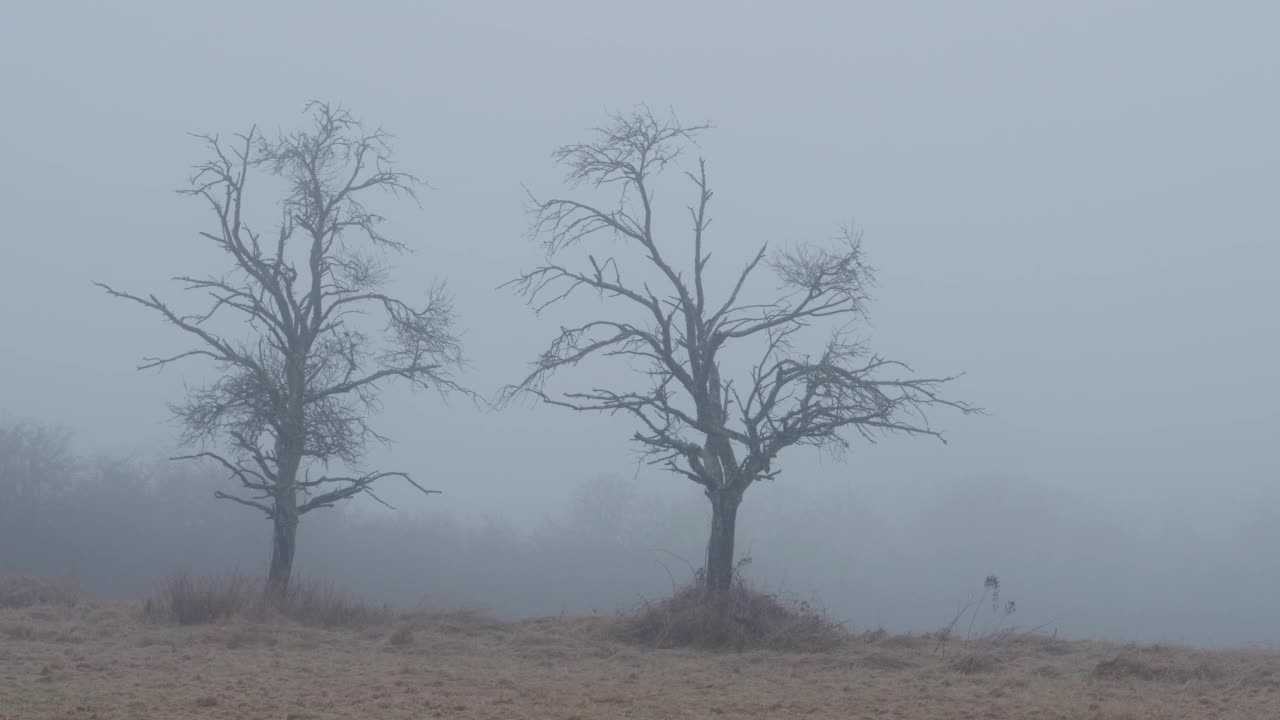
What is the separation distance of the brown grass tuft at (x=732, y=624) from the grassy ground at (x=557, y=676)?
444 mm

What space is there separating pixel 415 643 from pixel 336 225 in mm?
7344

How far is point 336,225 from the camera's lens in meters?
17.1

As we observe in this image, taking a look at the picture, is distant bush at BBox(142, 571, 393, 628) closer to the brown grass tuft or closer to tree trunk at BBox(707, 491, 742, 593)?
the brown grass tuft

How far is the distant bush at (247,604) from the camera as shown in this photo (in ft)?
44.1

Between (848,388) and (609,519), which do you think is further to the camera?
(609,519)

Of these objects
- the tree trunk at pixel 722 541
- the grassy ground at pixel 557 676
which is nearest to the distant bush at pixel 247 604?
the grassy ground at pixel 557 676

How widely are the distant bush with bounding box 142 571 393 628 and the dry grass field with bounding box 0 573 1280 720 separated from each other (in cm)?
35

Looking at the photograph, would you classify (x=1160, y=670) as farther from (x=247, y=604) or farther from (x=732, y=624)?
(x=247, y=604)

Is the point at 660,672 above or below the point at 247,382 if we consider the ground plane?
below

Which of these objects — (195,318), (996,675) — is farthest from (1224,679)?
(195,318)

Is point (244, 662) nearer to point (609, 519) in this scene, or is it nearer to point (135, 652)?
point (135, 652)

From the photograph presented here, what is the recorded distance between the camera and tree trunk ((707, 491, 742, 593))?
13.6 m

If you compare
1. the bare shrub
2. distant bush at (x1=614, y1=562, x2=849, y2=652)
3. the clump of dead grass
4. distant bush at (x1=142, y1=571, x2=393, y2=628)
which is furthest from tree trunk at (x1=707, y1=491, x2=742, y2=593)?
the bare shrub

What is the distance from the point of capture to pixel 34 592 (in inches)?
637
